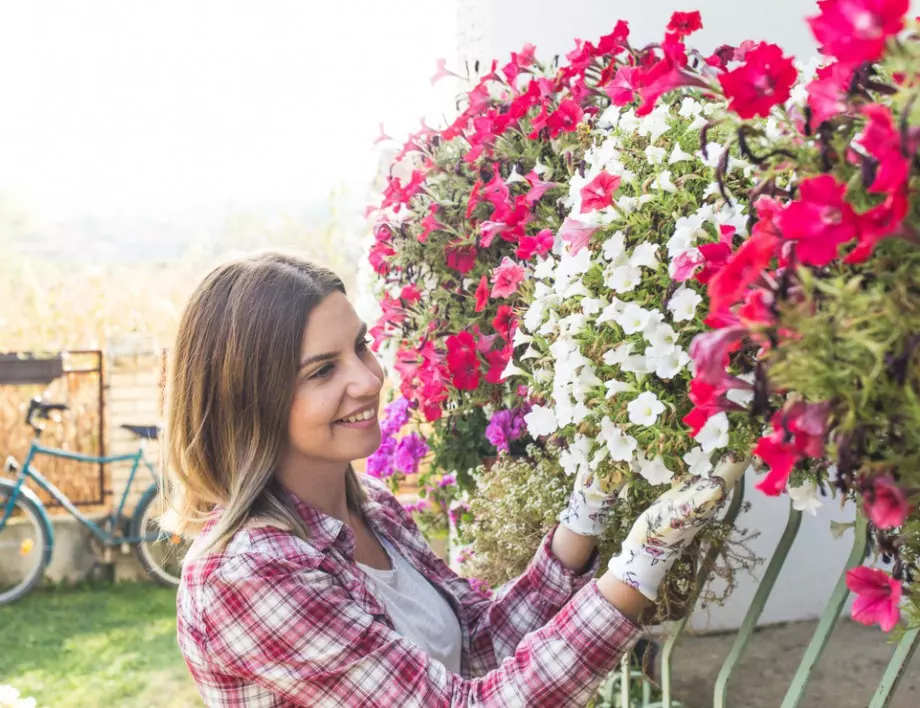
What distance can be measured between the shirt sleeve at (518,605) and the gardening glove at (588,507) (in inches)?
3.9

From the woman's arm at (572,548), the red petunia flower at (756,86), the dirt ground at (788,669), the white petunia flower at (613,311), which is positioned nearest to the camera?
A: the red petunia flower at (756,86)

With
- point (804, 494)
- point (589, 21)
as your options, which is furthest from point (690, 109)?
point (589, 21)

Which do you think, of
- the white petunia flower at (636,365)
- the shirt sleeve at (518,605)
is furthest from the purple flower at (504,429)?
the white petunia flower at (636,365)

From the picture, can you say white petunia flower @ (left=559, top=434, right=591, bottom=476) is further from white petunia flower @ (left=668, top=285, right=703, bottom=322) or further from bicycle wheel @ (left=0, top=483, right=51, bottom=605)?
bicycle wheel @ (left=0, top=483, right=51, bottom=605)

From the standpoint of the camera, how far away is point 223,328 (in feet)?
4.78

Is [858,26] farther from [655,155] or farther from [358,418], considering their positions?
[358,418]

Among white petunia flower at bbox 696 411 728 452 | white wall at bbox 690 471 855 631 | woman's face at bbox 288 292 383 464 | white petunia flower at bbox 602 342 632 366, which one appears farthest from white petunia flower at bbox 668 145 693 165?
white wall at bbox 690 471 855 631

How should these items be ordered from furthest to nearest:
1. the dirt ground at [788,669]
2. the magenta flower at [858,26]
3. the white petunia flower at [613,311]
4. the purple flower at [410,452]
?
the dirt ground at [788,669]
the purple flower at [410,452]
the white petunia flower at [613,311]
the magenta flower at [858,26]

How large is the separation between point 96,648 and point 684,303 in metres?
4.04

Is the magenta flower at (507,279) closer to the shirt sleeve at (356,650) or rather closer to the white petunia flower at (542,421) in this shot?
the white petunia flower at (542,421)

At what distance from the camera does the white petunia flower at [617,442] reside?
1082mm

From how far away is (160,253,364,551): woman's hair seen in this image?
141cm

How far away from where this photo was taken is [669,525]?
116 centimetres

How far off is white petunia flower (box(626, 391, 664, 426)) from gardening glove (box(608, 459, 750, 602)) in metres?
0.12
